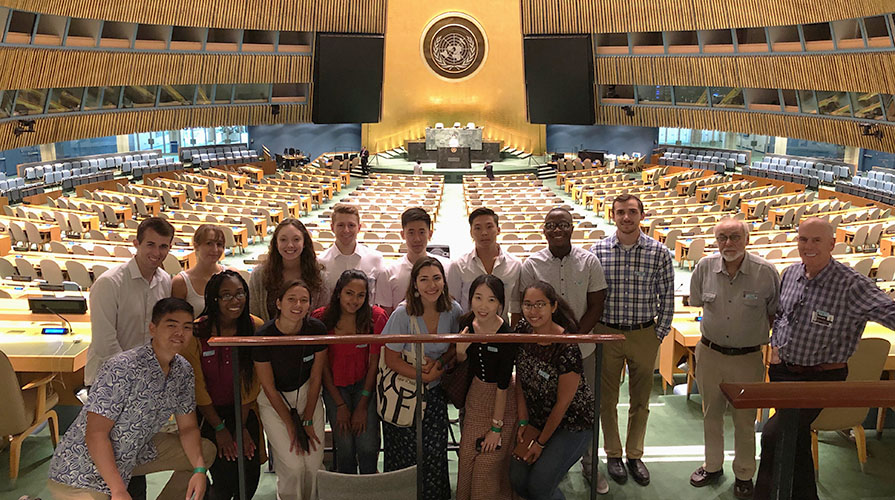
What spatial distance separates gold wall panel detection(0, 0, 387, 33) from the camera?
2128 centimetres

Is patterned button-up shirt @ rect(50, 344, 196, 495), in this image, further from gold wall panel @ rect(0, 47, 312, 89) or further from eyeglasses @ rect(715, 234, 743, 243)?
gold wall panel @ rect(0, 47, 312, 89)

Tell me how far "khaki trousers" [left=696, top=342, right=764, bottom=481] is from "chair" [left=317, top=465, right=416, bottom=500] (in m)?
1.98

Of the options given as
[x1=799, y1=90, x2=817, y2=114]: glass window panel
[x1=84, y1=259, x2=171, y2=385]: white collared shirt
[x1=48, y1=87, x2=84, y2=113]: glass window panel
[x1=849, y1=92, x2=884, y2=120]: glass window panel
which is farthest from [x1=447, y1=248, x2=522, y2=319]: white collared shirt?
[x1=799, y1=90, x2=817, y2=114]: glass window panel

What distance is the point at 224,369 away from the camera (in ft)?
12.4

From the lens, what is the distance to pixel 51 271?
1069cm

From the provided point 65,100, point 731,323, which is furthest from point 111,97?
point 731,323

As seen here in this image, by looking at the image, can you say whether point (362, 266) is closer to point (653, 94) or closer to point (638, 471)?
point (638, 471)

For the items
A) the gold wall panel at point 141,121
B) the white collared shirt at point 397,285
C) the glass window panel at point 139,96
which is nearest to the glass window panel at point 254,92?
the gold wall panel at point 141,121

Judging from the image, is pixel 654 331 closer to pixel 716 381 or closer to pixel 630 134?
pixel 716 381

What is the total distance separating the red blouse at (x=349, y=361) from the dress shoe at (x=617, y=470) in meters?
1.65

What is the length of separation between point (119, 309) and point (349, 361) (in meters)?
1.48

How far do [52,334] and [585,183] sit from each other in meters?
21.1

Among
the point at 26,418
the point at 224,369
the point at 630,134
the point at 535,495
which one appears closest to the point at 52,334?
the point at 26,418

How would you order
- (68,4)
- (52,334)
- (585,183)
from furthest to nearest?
(585,183) < (68,4) < (52,334)
